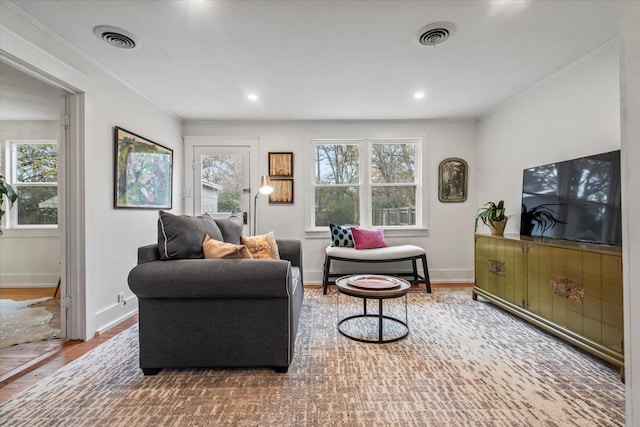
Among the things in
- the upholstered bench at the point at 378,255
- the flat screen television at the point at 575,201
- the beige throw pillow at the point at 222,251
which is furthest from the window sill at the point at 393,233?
the beige throw pillow at the point at 222,251

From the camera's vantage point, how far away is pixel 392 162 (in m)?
4.42

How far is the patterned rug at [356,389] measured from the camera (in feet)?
4.91

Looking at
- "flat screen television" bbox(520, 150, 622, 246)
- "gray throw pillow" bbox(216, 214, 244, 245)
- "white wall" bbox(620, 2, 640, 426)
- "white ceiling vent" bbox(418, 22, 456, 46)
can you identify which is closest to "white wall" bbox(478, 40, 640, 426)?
"white wall" bbox(620, 2, 640, 426)

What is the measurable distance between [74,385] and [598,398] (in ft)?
9.96

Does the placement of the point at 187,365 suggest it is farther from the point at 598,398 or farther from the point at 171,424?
the point at 598,398

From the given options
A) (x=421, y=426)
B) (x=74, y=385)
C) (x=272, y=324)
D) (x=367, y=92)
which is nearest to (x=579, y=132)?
(x=367, y=92)

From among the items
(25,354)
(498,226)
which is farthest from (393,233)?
(25,354)

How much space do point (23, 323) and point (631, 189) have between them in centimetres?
419

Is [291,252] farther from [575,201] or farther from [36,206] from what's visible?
[36,206]

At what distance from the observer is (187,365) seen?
→ 1862mm

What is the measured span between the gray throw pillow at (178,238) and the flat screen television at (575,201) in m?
2.98

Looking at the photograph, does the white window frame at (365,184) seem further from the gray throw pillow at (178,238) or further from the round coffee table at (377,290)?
the gray throw pillow at (178,238)

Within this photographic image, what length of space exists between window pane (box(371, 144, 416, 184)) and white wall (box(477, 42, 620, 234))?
96cm

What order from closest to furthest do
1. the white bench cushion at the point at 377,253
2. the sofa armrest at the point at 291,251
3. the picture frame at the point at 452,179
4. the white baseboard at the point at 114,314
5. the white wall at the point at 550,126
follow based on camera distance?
the white wall at the point at 550,126
the white baseboard at the point at 114,314
the sofa armrest at the point at 291,251
the white bench cushion at the point at 377,253
the picture frame at the point at 452,179
